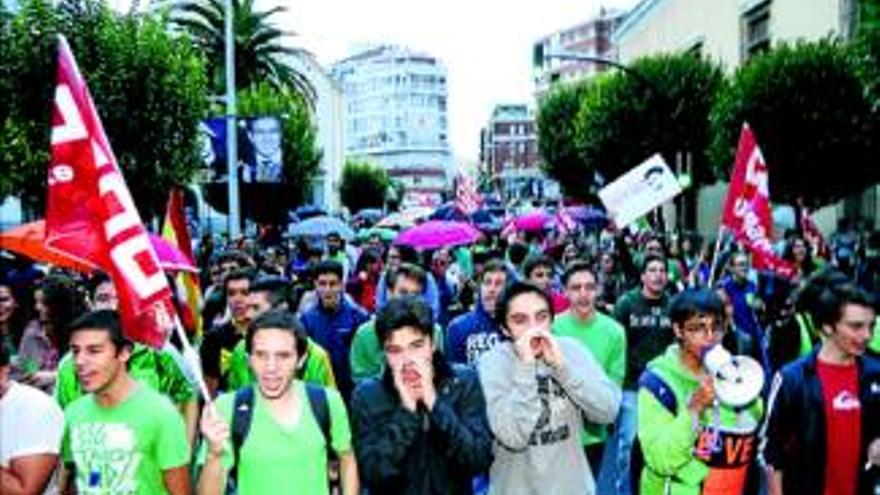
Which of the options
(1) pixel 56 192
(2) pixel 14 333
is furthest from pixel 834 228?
(1) pixel 56 192

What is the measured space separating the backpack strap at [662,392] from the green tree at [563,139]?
3828 cm

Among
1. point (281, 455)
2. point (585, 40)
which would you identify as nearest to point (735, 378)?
point (281, 455)

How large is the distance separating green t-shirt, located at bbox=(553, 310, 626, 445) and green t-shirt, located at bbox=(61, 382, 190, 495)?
315 cm

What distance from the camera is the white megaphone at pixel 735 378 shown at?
4062 millimetres

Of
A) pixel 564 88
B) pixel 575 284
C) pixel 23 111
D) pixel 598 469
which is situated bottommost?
pixel 598 469

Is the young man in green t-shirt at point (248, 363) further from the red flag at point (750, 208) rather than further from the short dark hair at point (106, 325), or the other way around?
the red flag at point (750, 208)

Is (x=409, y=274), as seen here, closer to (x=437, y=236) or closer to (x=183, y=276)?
(x=183, y=276)

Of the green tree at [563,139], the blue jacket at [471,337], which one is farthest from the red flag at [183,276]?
the green tree at [563,139]

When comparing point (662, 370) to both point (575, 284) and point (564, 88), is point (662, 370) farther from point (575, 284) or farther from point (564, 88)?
point (564, 88)

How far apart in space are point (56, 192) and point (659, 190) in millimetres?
8828

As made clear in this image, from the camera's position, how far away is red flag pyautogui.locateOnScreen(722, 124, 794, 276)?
7855mm

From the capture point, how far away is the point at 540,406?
449 cm

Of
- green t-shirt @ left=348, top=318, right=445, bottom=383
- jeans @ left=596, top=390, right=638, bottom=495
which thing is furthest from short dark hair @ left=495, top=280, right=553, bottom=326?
jeans @ left=596, top=390, right=638, bottom=495

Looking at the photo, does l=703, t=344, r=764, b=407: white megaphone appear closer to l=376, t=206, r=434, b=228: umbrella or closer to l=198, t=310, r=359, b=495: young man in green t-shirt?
l=198, t=310, r=359, b=495: young man in green t-shirt
